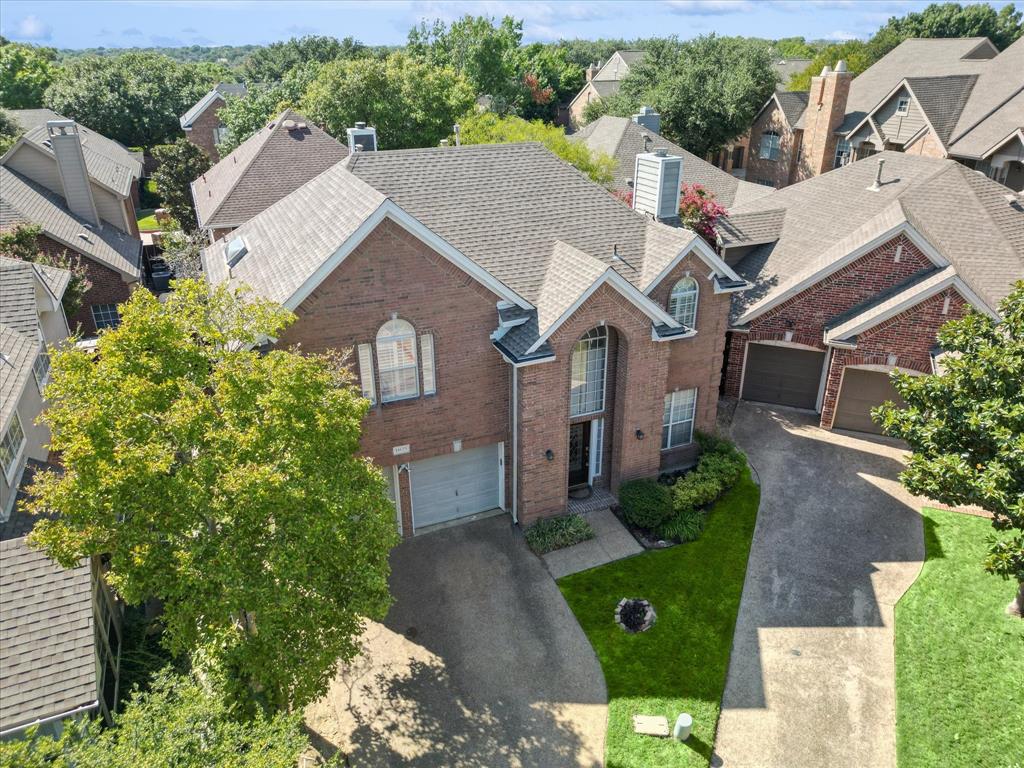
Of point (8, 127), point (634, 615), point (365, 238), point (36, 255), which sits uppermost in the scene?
point (8, 127)

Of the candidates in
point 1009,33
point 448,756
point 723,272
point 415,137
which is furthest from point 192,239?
point 1009,33

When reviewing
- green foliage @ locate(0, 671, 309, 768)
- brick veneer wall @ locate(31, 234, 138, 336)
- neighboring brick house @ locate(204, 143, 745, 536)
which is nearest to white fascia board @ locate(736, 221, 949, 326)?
neighboring brick house @ locate(204, 143, 745, 536)

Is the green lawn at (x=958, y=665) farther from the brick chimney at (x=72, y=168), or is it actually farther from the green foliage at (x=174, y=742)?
the brick chimney at (x=72, y=168)

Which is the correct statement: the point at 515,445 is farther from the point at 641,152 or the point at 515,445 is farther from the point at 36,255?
the point at 641,152

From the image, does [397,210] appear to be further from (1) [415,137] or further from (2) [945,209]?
(1) [415,137]

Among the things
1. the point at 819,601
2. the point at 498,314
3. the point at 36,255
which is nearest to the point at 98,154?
the point at 36,255

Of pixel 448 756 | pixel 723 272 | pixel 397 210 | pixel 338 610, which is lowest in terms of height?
pixel 448 756
